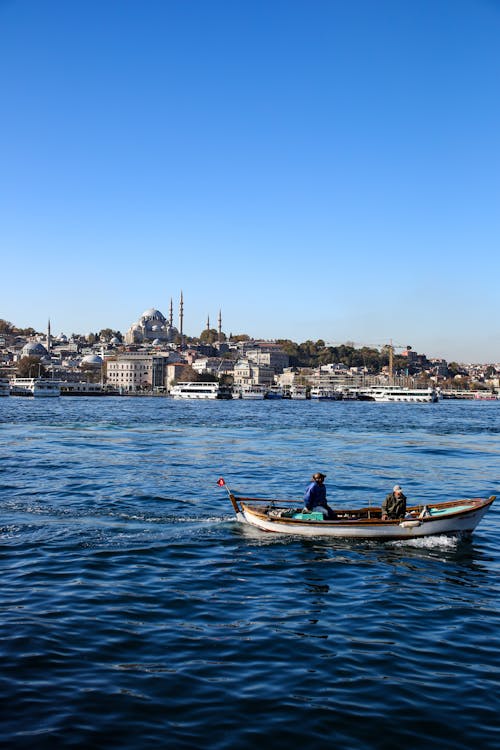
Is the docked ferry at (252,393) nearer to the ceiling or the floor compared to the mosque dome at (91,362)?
nearer to the floor

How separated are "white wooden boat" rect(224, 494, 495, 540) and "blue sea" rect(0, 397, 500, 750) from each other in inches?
11.3

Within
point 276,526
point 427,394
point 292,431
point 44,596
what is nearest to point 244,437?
point 292,431

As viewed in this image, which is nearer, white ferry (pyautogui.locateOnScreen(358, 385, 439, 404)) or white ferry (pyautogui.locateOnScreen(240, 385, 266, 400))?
white ferry (pyautogui.locateOnScreen(358, 385, 439, 404))

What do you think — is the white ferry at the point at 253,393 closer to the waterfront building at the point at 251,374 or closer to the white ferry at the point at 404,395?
the white ferry at the point at 404,395

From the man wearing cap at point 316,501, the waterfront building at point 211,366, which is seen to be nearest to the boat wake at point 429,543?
the man wearing cap at point 316,501

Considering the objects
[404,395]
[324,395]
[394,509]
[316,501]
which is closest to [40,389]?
[324,395]


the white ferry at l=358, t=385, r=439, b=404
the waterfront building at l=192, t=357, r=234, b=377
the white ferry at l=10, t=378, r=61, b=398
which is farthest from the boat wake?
the waterfront building at l=192, t=357, r=234, b=377

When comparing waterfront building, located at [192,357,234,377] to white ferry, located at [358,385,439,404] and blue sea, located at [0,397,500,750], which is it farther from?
blue sea, located at [0,397,500,750]

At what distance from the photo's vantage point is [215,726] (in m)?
7.13

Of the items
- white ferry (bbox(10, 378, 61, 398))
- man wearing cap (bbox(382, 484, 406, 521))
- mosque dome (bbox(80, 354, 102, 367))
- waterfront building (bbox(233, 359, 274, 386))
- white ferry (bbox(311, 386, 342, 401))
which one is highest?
mosque dome (bbox(80, 354, 102, 367))

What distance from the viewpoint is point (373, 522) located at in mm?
14859

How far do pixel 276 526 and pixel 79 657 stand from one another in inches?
289

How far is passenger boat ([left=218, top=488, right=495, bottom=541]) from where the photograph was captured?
14.9 metres

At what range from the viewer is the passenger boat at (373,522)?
1493cm
